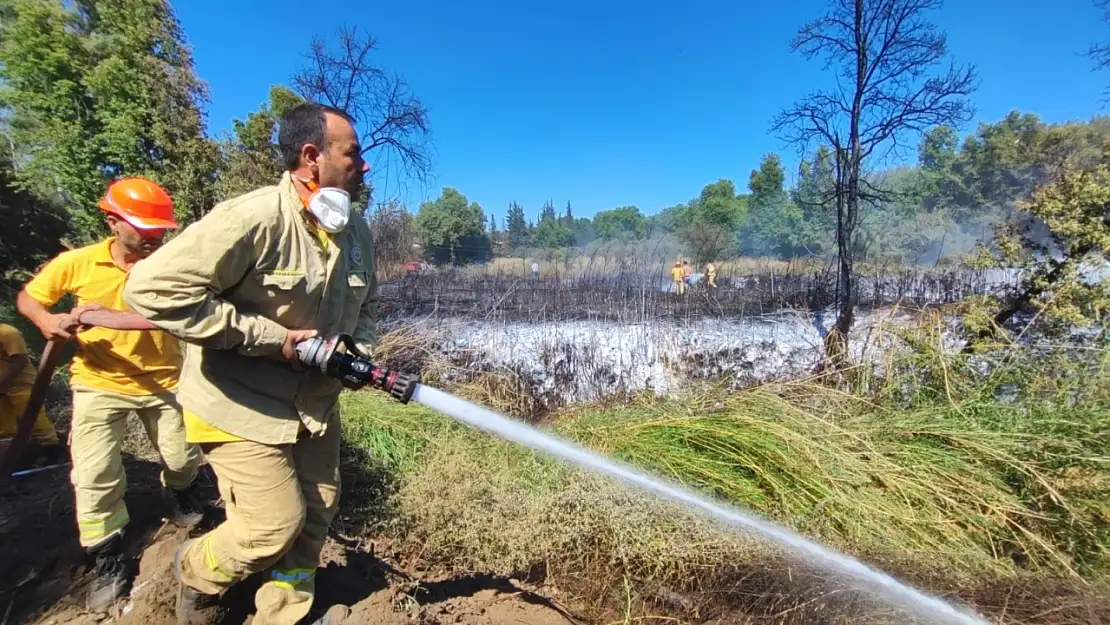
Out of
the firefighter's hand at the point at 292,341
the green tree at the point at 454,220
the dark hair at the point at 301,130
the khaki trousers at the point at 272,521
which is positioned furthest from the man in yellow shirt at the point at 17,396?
the green tree at the point at 454,220

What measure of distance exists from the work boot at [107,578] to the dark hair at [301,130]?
2.05 meters

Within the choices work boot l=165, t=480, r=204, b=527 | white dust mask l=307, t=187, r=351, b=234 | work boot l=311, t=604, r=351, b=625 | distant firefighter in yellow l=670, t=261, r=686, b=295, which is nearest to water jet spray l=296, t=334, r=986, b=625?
white dust mask l=307, t=187, r=351, b=234

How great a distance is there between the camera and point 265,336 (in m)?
1.67

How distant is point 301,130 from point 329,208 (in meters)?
0.31

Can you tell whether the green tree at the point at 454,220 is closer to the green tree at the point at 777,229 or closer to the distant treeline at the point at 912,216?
the distant treeline at the point at 912,216

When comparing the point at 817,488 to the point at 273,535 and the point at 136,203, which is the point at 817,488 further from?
the point at 136,203

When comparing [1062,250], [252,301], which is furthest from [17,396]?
[1062,250]

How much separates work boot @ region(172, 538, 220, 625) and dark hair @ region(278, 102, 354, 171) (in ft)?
5.13

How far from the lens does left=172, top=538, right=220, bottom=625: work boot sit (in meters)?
2.05

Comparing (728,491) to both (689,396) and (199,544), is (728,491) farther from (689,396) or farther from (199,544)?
(199,544)

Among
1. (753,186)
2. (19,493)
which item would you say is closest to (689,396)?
(19,493)

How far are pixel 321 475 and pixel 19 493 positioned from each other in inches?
112

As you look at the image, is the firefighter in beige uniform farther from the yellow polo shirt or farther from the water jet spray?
the yellow polo shirt

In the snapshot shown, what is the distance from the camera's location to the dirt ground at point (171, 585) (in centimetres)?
232
